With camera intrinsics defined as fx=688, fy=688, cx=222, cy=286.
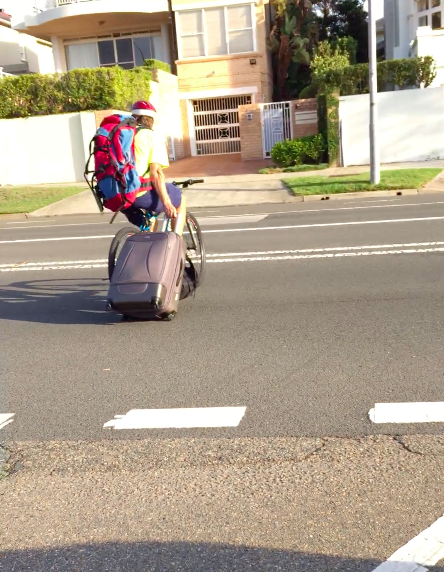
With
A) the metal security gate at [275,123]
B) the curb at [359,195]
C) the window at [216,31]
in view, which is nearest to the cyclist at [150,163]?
the curb at [359,195]

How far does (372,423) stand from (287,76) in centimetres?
3128

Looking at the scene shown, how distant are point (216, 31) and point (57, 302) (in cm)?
2607

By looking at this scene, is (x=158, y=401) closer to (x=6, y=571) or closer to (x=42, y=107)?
(x=6, y=571)

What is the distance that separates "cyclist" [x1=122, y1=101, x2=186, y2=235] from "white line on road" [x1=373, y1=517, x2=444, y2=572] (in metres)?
4.06

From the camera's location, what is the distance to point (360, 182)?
17766mm

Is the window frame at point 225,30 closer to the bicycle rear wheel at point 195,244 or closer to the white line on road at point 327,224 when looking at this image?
the white line on road at point 327,224

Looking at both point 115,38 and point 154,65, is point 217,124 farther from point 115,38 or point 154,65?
point 115,38

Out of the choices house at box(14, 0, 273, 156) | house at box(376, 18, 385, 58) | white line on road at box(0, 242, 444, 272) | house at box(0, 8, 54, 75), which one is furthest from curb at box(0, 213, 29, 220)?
house at box(376, 18, 385, 58)

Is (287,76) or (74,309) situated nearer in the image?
(74,309)

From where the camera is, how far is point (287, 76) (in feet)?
109

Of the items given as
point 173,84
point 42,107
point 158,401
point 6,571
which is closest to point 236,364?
point 158,401

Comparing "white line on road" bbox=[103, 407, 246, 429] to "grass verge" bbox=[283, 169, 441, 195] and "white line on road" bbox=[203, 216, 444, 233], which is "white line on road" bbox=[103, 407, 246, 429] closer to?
"white line on road" bbox=[203, 216, 444, 233]

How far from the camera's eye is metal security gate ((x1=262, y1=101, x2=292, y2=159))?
26.9 metres

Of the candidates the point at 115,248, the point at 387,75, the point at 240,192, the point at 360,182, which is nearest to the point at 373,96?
the point at 360,182
